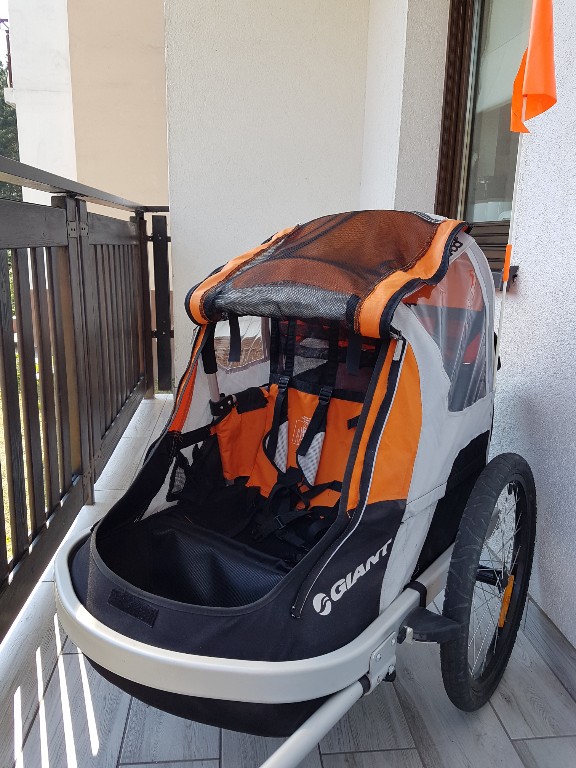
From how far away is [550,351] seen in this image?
1.58m

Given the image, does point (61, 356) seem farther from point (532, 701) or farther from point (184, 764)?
point (532, 701)

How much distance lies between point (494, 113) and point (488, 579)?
6.28 ft

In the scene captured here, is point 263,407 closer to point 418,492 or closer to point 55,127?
point 418,492

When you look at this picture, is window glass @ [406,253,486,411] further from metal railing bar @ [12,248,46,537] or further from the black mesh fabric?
metal railing bar @ [12,248,46,537]

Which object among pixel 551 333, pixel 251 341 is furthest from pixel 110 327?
pixel 551 333

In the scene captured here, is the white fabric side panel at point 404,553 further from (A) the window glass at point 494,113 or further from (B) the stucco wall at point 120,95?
(B) the stucco wall at point 120,95

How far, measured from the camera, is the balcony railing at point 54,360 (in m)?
1.57

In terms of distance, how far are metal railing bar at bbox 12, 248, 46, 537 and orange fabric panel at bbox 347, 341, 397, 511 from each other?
1029 millimetres

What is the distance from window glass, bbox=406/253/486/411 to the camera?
1.32 metres

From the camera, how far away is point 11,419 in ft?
5.25

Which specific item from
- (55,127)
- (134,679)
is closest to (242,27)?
(134,679)

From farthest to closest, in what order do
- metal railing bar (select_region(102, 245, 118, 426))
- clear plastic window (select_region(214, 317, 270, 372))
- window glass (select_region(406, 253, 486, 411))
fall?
metal railing bar (select_region(102, 245, 118, 426)) → clear plastic window (select_region(214, 317, 270, 372)) → window glass (select_region(406, 253, 486, 411))

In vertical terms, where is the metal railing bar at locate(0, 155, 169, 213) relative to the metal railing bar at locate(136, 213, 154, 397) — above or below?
above

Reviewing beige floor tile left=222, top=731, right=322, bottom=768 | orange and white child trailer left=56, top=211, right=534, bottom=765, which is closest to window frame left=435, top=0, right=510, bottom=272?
orange and white child trailer left=56, top=211, right=534, bottom=765
